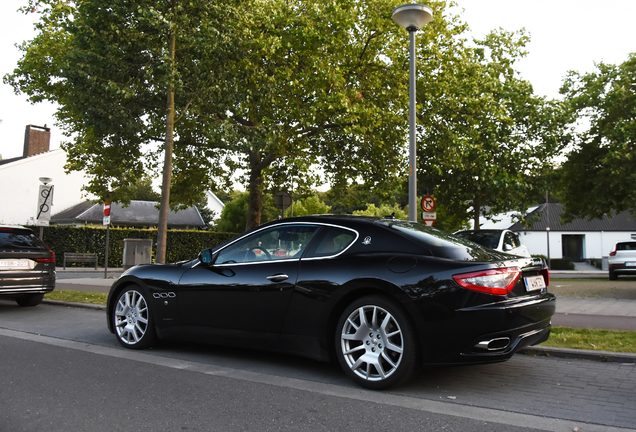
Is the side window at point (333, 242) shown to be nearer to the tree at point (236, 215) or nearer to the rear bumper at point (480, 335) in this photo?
the rear bumper at point (480, 335)

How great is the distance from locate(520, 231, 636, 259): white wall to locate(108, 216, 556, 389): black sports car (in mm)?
48082

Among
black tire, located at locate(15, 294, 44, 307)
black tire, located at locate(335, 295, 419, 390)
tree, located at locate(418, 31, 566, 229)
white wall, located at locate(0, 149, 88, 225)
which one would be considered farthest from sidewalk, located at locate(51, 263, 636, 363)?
white wall, located at locate(0, 149, 88, 225)

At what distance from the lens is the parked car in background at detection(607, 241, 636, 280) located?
2303 centimetres

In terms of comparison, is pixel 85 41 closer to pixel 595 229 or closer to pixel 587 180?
pixel 587 180

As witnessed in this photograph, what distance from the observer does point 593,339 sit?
6.41 m

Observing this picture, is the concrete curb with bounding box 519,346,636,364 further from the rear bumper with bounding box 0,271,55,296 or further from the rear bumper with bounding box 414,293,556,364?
the rear bumper with bounding box 0,271,55,296

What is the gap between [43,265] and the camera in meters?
9.80

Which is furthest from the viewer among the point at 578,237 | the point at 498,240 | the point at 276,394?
the point at 578,237

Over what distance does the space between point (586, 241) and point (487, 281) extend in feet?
169

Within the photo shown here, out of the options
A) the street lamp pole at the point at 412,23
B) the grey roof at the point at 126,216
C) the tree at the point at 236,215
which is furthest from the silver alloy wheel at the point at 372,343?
the grey roof at the point at 126,216

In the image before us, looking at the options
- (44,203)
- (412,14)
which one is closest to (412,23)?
(412,14)

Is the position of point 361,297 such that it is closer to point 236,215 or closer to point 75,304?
point 75,304

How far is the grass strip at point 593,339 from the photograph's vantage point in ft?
19.5

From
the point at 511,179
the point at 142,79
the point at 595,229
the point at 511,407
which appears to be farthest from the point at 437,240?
the point at 595,229
